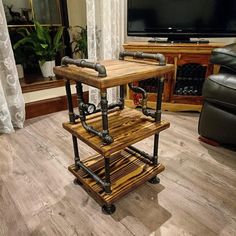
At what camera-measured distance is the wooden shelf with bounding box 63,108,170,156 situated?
2.66 feet

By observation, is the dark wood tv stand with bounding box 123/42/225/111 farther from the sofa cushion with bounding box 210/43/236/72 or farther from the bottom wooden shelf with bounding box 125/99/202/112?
the sofa cushion with bounding box 210/43/236/72

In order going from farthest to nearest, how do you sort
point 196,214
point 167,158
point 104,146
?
point 167,158
point 196,214
point 104,146

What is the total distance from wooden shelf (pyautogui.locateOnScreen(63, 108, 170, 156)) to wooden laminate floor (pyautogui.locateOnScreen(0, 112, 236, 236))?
32 cm

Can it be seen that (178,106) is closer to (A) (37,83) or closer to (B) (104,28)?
(B) (104,28)

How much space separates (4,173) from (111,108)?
2.30 feet

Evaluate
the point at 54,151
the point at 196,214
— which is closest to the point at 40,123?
the point at 54,151

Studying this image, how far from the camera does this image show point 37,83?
191cm

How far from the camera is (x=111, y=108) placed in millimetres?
1085

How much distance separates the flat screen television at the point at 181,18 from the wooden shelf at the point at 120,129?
1079 mm

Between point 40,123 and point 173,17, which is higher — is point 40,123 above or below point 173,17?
below

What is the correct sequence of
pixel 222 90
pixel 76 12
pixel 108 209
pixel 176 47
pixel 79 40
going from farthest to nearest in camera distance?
pixel 76 12
pixel 79 40
pixel 176 47
pixel 222 90
pixel 108 209

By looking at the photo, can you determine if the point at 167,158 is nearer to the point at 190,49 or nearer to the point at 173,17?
the point at 190,49

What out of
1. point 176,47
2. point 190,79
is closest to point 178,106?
point 190,79

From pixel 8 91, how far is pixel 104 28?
92 cm
